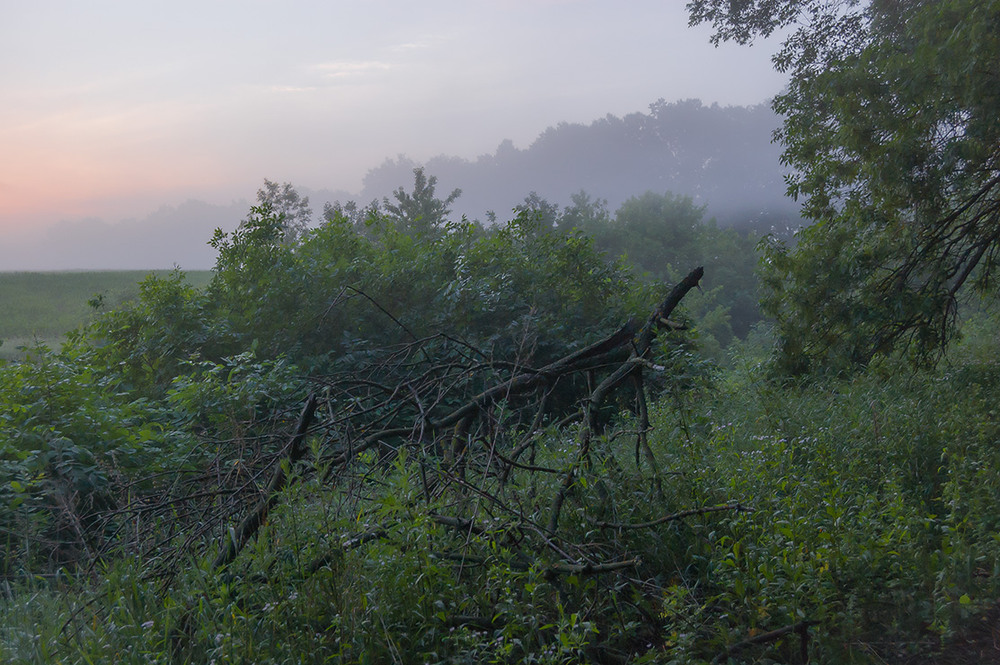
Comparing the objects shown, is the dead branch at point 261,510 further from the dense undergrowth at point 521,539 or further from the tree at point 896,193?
the tree at point 896,193

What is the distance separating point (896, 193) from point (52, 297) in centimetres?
4207

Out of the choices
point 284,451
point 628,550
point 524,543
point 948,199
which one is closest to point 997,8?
point 948,199

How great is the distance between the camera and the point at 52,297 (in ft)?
127

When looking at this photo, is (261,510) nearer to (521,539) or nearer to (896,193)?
(521,539)

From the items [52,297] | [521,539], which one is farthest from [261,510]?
[52,297]

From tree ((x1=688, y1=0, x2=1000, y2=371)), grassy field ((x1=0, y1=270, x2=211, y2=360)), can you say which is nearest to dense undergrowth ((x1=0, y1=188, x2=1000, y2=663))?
tree ((x1=688, y1=0, x2=1000, y2=371))

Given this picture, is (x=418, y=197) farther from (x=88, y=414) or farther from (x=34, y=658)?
(x=34, y=658)

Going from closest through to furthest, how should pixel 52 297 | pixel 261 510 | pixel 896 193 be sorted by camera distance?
pixel 261 510 < pixel 896 193 < pixel 52 297

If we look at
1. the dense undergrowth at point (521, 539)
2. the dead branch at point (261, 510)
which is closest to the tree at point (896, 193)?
the dense undergrowth at point (521, 539)

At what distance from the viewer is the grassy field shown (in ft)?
105

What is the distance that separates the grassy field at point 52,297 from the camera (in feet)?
105

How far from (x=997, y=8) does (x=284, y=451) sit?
21.7 feet

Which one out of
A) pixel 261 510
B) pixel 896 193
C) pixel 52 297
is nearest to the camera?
pixel 261 510

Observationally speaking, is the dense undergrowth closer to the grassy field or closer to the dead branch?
the dead branch
